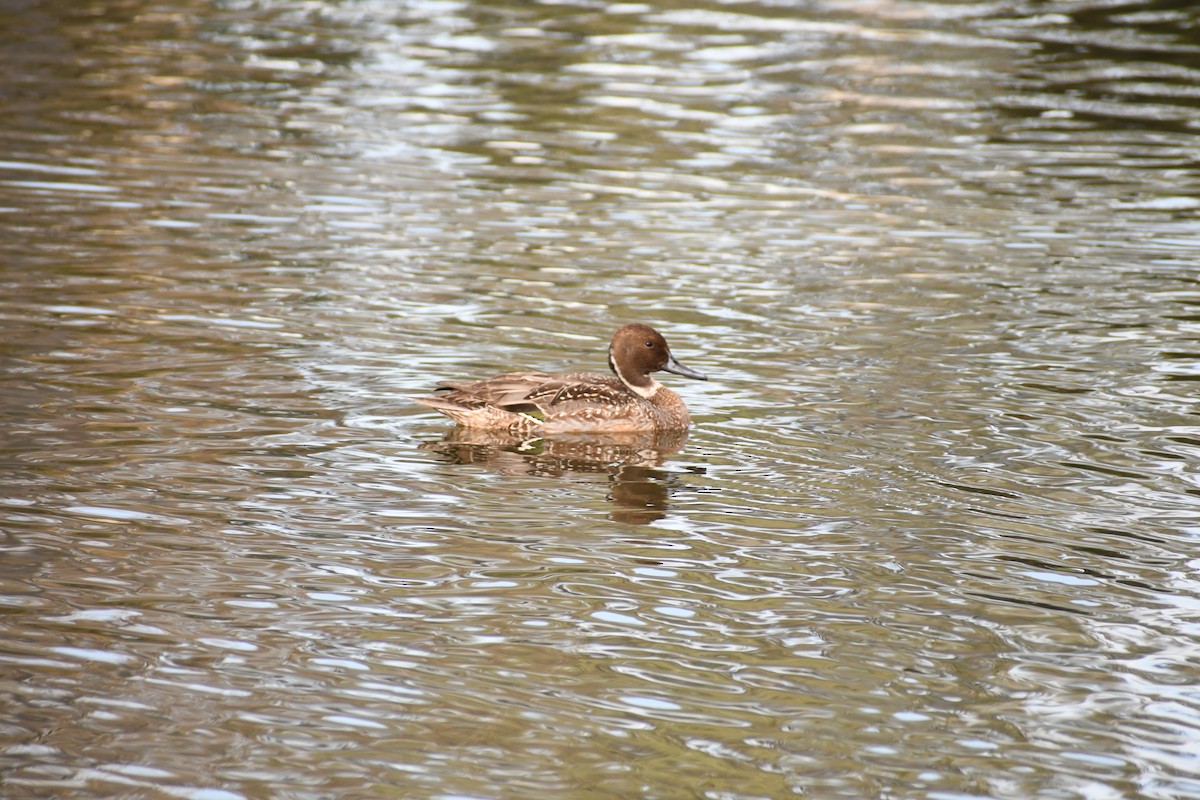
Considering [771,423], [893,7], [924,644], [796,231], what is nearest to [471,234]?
[796,231]

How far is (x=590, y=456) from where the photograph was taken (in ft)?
38.6

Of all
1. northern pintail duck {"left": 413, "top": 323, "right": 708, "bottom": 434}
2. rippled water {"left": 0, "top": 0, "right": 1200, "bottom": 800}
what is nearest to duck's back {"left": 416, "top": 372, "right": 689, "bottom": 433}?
northern pintail duck {"left": 413, "top": 323, "right": 708, "bottom": 434}

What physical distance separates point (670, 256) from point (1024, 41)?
1399cm

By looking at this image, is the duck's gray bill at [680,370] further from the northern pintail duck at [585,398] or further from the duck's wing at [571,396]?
the duck's wing at [571,396]

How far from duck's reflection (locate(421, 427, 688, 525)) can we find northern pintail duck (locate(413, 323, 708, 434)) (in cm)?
8

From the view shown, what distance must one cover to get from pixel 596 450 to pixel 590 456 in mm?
164

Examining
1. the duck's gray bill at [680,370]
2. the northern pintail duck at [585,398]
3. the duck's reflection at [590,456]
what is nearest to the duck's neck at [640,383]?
the northern pintail duck at [585,398]

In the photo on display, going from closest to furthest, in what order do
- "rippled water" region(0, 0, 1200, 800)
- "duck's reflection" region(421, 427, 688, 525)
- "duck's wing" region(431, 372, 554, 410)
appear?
"rippled water" region(0, 0, 1200, 800) < "duck's reflection" region(421, 427, 688, 525) < "duck's wing" region(431, 372, 554, 410)

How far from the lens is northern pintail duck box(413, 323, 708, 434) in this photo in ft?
38.4

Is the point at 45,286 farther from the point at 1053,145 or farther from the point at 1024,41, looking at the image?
the point at 1024,41

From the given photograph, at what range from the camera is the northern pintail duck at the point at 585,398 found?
11.7 metres

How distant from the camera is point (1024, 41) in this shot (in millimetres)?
28766

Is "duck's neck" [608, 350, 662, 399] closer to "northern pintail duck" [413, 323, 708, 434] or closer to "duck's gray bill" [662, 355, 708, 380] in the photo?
"northern pintail duck" [413, 323, 708, 434]

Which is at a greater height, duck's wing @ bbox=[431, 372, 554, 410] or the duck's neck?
duck's wing @ bbox=[431, 372, 554, 410]
